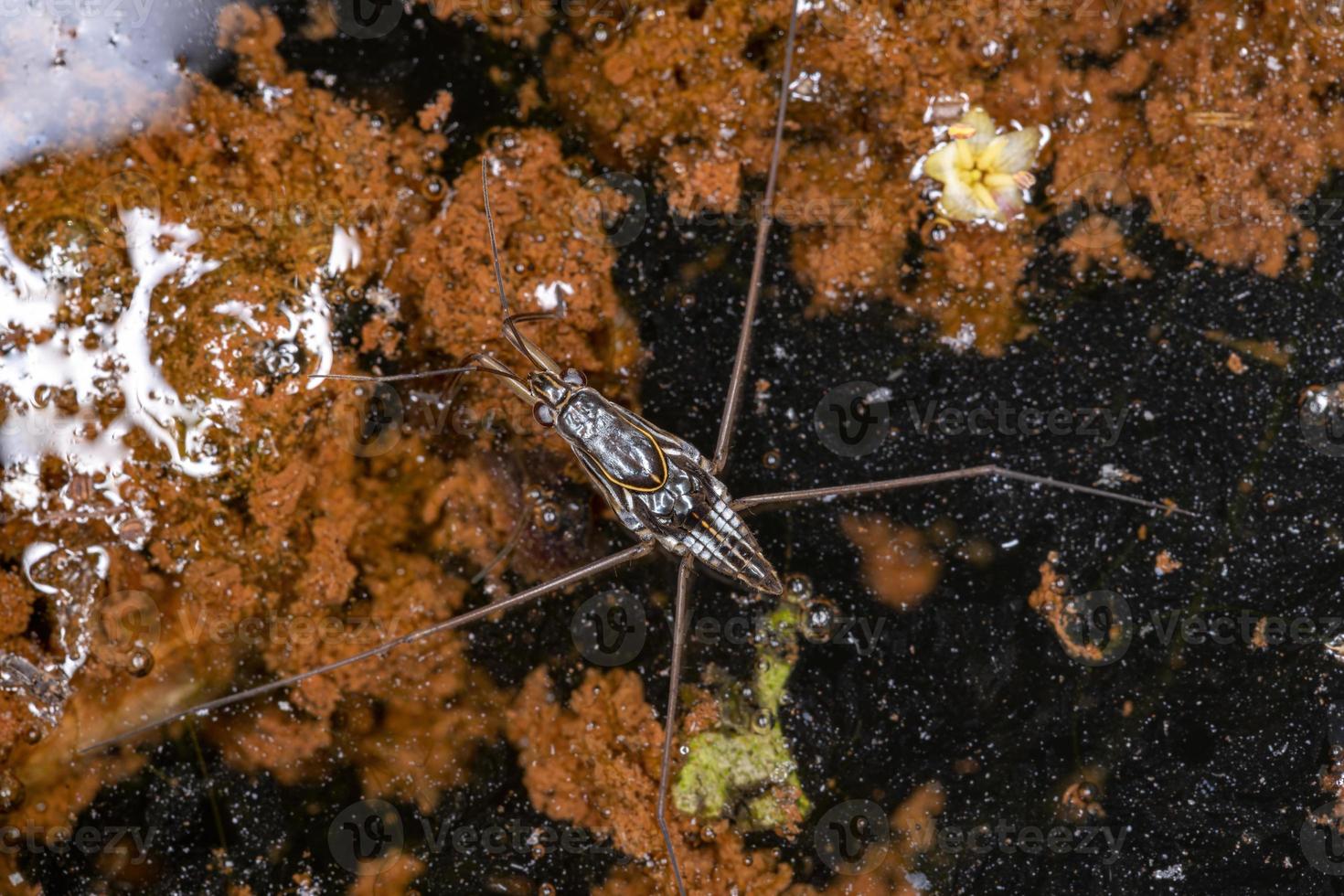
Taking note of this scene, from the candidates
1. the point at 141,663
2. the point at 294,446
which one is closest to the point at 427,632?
the point at 294,446

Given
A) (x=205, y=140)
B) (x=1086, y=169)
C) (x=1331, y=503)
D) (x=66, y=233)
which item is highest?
(x=205, y=140)

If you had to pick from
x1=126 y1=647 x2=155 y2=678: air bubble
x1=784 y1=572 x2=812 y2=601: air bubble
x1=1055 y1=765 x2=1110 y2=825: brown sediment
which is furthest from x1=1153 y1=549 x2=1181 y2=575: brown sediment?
x1=126 y1=647 x2=155 y2=678: air bubble

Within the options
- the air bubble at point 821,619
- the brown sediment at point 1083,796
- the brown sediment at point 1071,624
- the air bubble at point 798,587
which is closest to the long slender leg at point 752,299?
the air bubble at point 798,587

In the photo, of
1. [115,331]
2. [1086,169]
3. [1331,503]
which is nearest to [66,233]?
[115,331]

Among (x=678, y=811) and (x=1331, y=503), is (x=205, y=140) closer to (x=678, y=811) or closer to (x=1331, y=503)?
(x=678, y=811)

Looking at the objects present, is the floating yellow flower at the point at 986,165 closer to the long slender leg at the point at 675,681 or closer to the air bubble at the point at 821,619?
the air bubble at the point at 821,619
